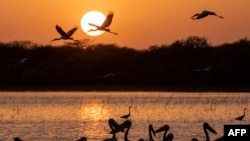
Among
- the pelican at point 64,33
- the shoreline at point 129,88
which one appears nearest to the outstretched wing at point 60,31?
the pelican at point 64,33

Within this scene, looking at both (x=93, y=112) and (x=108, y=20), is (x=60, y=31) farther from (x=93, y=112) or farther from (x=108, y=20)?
(x=93, y=112)

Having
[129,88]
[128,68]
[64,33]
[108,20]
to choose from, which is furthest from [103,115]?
[128,68]

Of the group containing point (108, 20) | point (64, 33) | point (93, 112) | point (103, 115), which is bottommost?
point (103, 115)

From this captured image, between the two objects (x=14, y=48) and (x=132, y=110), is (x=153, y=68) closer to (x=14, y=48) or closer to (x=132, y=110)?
(x=14, y=48)

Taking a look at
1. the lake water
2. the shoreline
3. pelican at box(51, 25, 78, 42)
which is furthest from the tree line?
pelican at box(51, 25, 78, 42)

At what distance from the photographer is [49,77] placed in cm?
5519

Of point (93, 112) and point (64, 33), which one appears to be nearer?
point (64, 33)

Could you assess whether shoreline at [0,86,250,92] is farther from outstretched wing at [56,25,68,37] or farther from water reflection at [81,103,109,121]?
outstretched wing at [56,25,68,37]

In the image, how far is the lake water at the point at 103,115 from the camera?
26.3m

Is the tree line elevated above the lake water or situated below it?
above

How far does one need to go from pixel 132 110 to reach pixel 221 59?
21.8 m

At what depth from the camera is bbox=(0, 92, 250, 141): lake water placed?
86.4 feet

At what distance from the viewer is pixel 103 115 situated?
3316cm

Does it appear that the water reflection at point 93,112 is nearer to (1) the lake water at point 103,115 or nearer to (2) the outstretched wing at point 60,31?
(1) the lake water at point 103,115
